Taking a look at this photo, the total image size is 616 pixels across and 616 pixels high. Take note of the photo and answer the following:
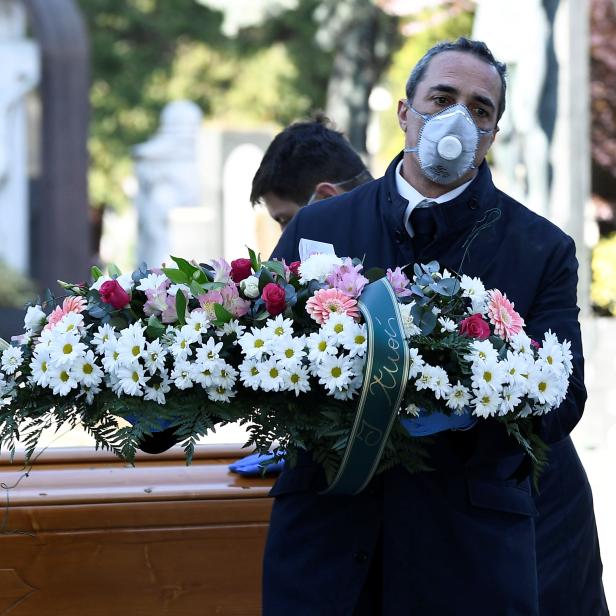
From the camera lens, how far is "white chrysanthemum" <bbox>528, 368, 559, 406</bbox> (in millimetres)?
2285

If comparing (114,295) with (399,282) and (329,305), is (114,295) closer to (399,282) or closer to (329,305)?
(329,305)

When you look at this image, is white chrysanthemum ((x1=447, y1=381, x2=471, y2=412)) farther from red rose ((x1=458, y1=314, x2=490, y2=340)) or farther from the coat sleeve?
the coat sleeve

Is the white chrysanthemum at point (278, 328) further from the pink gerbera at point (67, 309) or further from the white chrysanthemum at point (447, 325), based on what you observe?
the pink gerbera at point (67, 309)

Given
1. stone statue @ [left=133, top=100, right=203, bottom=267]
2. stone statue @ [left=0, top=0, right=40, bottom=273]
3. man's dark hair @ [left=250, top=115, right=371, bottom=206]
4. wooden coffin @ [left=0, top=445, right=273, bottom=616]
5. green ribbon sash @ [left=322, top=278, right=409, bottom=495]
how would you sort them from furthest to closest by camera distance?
stone statue @ [left=133, top=100, right=203, bottom=267], stone statue @ [left=0, top=0, right=40, bottom=273], man's dark hair @ [left=250, top=115, right=371, bottom=206], wooden coffin @ [left=0, top=445, right=273, bottom=616], green ribbon sash @ [left=322, top=278, right=409, bottom=495]

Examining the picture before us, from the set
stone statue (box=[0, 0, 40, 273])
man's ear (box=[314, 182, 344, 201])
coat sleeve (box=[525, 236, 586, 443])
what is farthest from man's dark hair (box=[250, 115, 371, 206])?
stone statue (box=[0, 0, 40, 273])

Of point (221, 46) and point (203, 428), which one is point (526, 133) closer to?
point (203, 428)

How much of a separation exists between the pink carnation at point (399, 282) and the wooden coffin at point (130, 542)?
1.26 m

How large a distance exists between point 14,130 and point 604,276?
8836 millimetres

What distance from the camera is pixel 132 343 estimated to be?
232 cm

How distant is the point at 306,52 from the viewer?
108 ft

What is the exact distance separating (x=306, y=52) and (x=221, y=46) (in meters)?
2.16

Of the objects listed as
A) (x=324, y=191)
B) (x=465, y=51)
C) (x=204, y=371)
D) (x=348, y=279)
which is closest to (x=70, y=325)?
(x=204, y=371)

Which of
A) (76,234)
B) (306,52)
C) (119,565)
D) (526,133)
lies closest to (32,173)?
(76,234)

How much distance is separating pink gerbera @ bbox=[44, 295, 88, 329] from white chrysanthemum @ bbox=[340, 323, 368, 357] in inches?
19.5
